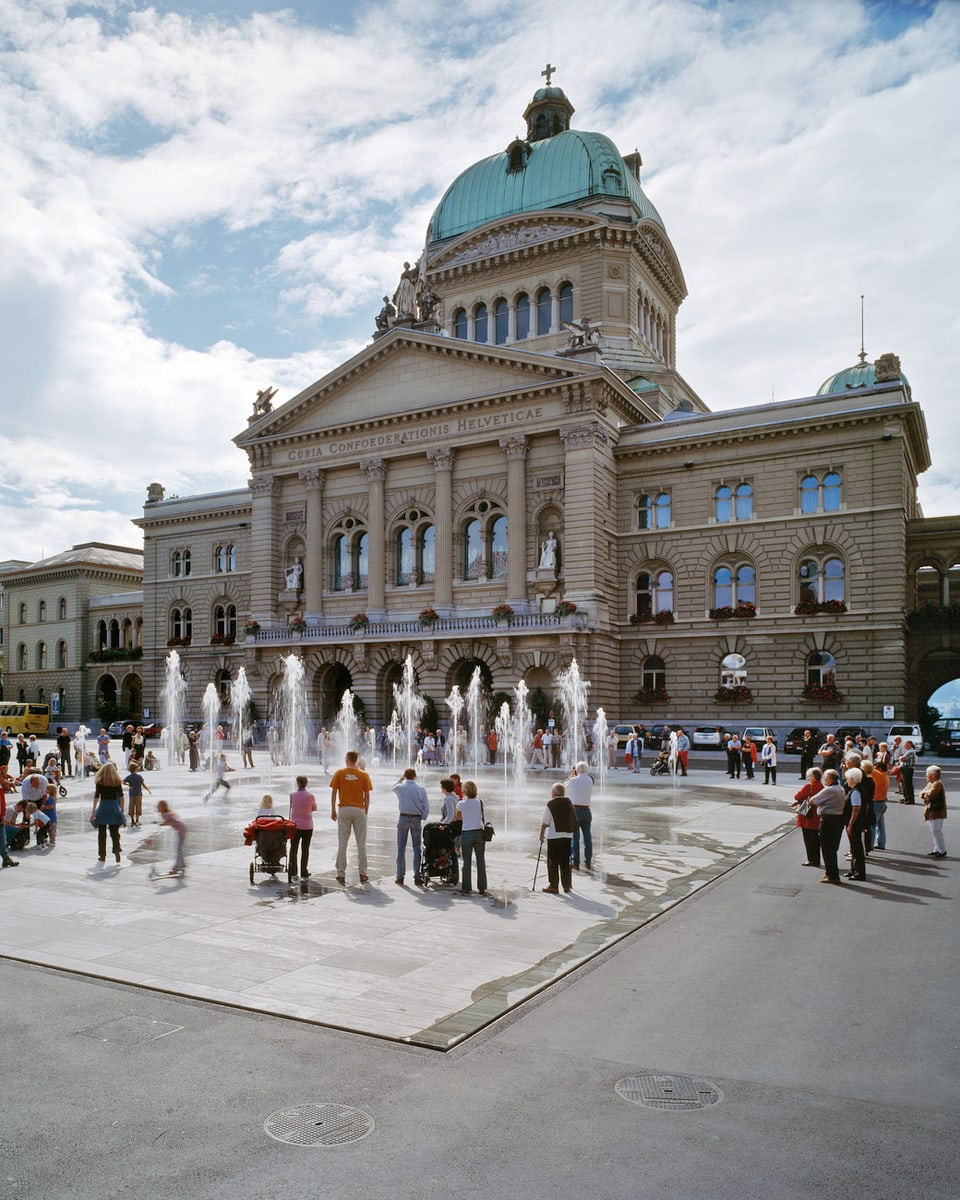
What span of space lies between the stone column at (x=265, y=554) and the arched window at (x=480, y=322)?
1621cm

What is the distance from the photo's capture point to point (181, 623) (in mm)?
69250

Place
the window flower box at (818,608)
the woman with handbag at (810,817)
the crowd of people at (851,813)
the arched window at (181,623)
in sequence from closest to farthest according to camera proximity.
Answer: the crowd of people at (851,813)
the woman with handbag at (810,817)
the window flower box at (818,608)
the arched window at (181,623)

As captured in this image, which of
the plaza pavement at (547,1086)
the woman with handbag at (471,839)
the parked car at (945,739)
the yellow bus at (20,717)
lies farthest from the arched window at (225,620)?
the plaza pavement at (547,1086)

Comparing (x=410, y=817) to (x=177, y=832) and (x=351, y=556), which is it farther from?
(x=351, y=556)

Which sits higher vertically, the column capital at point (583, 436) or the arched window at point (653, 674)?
the column capital at point (583, 436)

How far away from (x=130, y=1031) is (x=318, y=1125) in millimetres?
2652

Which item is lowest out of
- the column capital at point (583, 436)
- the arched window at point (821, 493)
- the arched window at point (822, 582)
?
the arched window at point (822, 582)

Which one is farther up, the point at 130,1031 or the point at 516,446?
the point at 516,446

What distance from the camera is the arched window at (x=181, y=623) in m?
68.7

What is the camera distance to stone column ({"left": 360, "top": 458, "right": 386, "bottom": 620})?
5412 centimetres

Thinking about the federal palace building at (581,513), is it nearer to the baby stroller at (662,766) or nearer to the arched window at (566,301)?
the arched window at (566,301)

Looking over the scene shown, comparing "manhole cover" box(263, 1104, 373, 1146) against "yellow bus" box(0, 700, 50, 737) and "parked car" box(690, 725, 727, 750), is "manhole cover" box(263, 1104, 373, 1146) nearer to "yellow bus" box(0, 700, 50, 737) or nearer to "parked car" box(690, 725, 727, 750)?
"parked car" box(690, 725, 727, 750)

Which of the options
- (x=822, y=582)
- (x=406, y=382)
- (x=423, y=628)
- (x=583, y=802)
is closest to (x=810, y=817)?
(x=583, y=802)

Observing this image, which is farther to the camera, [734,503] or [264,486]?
[264,486]
